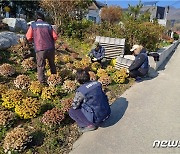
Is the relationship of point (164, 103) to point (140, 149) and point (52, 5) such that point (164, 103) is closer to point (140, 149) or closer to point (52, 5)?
point (140, 149)

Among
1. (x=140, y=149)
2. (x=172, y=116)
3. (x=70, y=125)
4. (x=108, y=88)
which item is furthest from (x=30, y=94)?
(x=172, y=116)

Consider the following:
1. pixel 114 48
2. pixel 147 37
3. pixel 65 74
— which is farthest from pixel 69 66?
pixel 147 37

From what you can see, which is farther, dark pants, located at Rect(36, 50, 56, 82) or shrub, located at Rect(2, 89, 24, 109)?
dark pants, located at Rect(36, 50, 56, 82)

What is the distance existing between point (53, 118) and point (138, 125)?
5.73 feet

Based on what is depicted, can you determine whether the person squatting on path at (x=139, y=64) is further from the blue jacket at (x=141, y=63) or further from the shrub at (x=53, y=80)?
the shrub at (x=53, y=80)

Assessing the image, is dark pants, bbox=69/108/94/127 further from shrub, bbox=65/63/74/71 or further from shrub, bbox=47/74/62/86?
shrub, bbox=65/63/74/71

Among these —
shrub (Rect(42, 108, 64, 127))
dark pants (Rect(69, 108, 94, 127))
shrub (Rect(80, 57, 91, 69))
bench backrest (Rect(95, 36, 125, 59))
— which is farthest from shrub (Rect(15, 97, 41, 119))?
bench backrest (Rect(95, 36, 125, 59))

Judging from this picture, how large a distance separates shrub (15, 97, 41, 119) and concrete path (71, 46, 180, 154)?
112 cm

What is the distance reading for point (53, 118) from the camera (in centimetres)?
448

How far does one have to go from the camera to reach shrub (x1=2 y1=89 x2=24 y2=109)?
4.95 m

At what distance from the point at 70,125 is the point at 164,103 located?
267 centimetres

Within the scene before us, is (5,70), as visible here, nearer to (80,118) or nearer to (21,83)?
(21,83)

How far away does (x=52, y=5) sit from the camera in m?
12.8

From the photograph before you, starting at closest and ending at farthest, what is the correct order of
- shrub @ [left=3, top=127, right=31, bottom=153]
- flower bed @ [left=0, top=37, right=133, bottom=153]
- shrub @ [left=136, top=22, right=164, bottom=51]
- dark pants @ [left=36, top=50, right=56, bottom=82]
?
shrub @ [left=3, top=127, right=31, bottom=153], flower bed @ [left=0, top=37, right=133, bottom=153], dark pants @ [left=36, top=50, right=56, bottom=82], shrub @ [left=136, top=22, right=164, bottom=51]
